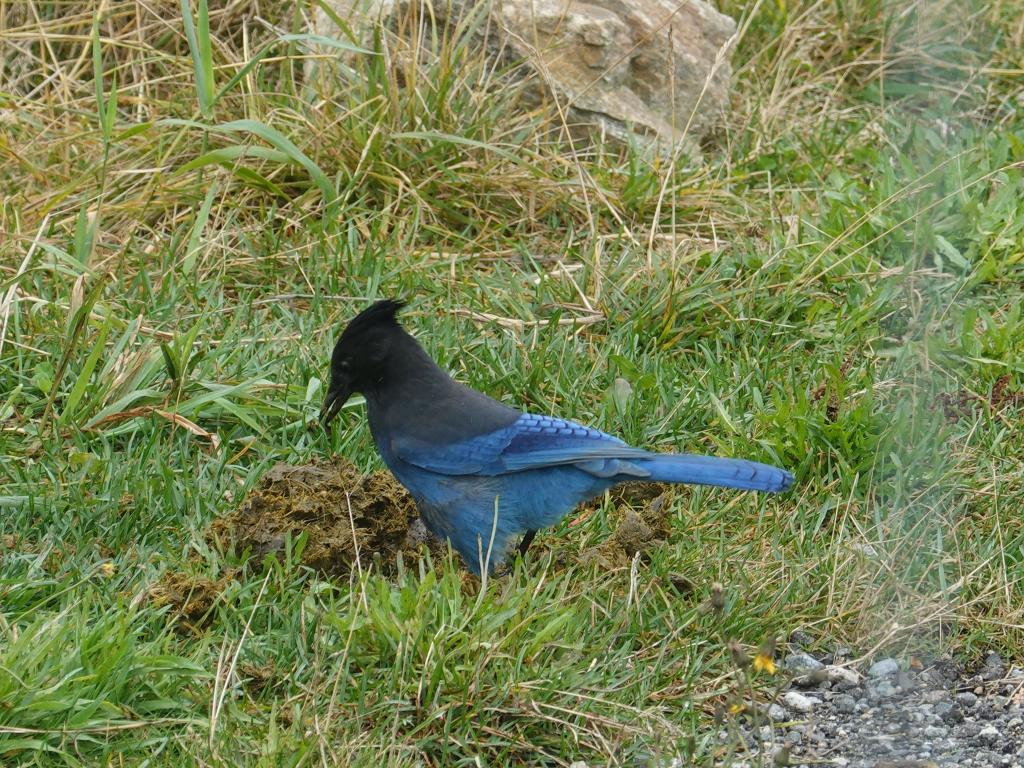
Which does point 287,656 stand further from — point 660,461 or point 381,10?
point 381,10

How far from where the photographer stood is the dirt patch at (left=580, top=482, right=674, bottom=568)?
3688 mm

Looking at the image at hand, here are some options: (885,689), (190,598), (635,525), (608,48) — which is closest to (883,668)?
(885,689)

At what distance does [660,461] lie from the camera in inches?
139

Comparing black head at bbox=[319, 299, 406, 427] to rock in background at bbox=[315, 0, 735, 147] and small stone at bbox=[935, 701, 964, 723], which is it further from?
rock in background at bbox=[315, 0, 735, 147]

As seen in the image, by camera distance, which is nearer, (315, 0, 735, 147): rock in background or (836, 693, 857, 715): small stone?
(836, 693, 857, 715): small stone

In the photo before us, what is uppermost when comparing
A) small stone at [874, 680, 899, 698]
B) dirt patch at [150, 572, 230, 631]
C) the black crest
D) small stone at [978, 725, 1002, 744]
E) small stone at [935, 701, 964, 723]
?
the black crest

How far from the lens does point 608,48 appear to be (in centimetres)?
591

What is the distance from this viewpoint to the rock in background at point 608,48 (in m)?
5.67

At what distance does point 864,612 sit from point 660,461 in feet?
2.00

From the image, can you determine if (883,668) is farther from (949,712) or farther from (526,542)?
(526,542)

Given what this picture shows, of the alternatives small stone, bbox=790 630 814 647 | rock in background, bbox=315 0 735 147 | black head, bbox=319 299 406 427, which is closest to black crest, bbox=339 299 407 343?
black head, bbox=319 299 406 427

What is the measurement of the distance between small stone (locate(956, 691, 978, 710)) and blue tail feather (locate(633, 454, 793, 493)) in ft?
1.99

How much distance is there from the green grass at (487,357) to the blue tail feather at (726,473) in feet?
0.88

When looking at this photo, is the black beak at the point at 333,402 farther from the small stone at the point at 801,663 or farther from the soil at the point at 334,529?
the small stone at the point at 801,663
